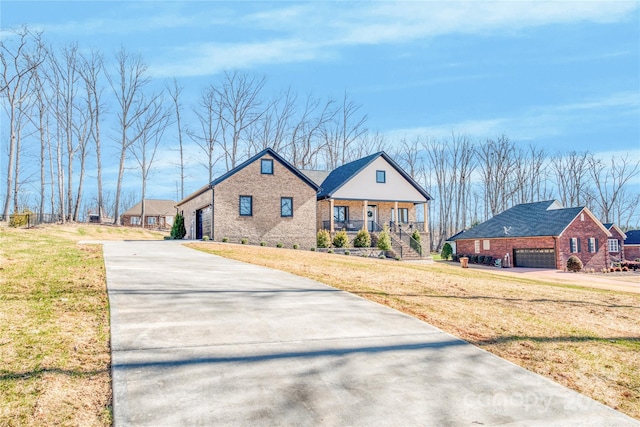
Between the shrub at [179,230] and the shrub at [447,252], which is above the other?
the shrub at [179,230]

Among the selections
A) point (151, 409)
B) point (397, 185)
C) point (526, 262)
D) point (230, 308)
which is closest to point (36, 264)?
point (230, 308)

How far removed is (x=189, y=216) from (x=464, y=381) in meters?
31.4

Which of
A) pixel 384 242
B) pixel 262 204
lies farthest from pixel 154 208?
pixel 384 242

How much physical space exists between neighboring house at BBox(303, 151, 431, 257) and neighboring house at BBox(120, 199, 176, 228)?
36.3 meters

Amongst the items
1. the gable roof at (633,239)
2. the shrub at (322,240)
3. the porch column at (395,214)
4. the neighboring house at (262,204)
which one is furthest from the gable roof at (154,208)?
→ the gable roof at (633,239)

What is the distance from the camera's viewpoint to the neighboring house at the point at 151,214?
65.0 metres

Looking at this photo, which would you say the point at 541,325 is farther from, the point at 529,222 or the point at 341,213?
the point at 529,222

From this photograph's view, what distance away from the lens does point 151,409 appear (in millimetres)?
3854

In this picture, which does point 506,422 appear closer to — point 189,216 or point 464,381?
point 464,381

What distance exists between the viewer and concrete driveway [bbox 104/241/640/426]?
13.0 feet

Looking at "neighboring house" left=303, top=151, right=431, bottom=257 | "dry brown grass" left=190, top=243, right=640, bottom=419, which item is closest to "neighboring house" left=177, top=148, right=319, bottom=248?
"neighboring house" left=303, top=151, right=431, bottom=257

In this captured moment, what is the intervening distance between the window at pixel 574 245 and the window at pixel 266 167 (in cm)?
2425

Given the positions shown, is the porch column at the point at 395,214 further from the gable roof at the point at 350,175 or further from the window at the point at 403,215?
the gable roof at the point at 350,175

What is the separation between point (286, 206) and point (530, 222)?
2160 centimetres
